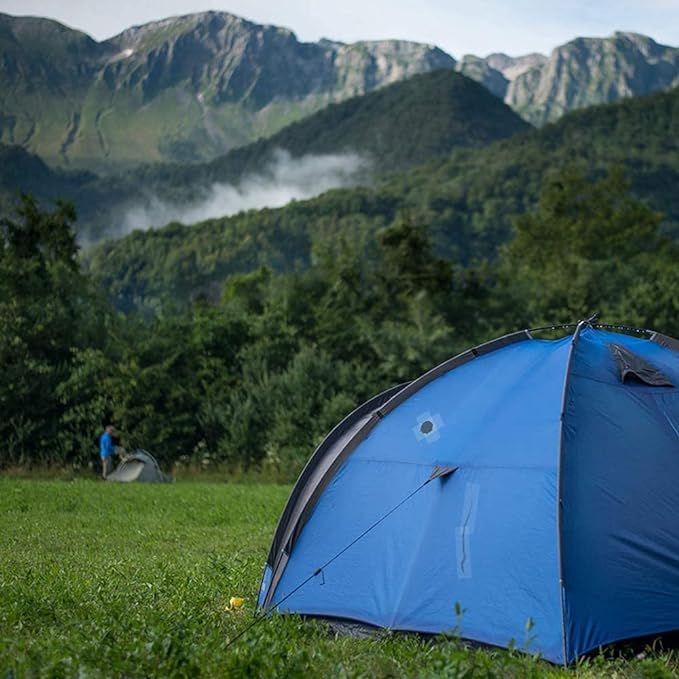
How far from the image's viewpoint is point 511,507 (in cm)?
755

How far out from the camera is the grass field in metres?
6.07

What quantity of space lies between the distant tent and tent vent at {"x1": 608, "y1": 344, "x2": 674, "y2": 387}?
17.8 m

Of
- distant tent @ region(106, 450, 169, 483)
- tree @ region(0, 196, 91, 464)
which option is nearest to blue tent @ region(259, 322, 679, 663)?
distant tent @ region(106, 450, 169, 483)

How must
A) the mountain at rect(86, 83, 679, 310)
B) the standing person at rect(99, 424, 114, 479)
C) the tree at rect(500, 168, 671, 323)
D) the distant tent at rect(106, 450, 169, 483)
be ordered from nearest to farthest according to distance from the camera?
1. the distant tent at rect(106, 450, 169, 483)
2. the standing person at rect(99, 424, 114, 479)
3. the tree at rect(500, 168, 671, 323)
4. the mountain at rect(86, 83, 679, 310)

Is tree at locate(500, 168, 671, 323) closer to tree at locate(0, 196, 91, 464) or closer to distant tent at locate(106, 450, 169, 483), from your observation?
tree at locate(0, 196, 91, 464)

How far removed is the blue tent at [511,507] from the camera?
23.7ft

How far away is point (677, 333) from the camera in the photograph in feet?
132

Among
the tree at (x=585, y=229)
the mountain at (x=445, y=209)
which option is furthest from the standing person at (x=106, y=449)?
the mountain at (x=445, y=209)

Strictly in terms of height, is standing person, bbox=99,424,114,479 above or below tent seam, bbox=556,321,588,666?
below

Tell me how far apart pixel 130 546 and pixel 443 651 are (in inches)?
283

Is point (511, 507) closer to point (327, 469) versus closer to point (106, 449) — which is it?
point (327, 469)

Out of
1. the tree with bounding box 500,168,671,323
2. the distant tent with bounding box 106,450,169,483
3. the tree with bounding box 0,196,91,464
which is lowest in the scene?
the distant tent with bounding box 106,450,169,483

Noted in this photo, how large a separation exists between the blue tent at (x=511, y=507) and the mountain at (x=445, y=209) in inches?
4251

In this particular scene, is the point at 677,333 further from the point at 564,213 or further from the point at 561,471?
the point at 561,471
